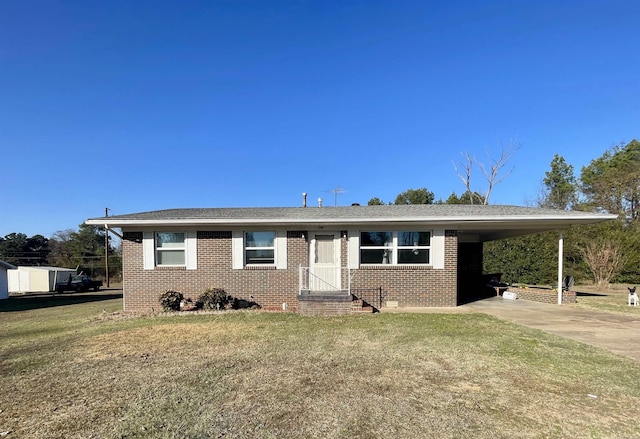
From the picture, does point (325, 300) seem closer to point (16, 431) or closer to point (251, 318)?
point (251, 318)

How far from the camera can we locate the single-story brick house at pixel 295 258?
10.6 meters

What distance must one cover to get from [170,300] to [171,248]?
5.34 feet

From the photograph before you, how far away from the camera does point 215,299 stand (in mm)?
10391

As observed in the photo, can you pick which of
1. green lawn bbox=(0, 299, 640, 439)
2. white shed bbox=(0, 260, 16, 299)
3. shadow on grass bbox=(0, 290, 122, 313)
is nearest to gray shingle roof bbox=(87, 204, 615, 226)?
green lawn bbox=(0, 299, 640, 439)

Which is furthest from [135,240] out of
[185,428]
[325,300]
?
[185,428]

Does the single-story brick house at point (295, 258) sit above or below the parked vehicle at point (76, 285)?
above

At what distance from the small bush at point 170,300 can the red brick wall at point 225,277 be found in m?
0.33

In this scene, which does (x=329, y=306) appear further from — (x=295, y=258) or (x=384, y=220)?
(x=384, y=220)

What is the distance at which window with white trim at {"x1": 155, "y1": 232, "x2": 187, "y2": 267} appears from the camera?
10961 mm

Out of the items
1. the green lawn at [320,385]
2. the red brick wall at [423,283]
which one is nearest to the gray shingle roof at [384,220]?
the red brick wall at [423,283]

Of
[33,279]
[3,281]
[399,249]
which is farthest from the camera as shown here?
[33,279]

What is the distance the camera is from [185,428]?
10.7 feet

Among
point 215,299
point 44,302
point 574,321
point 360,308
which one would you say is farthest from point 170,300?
point 44,302

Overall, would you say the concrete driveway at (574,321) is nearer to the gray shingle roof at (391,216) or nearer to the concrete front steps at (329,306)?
the concrete front steps at (329,306)
